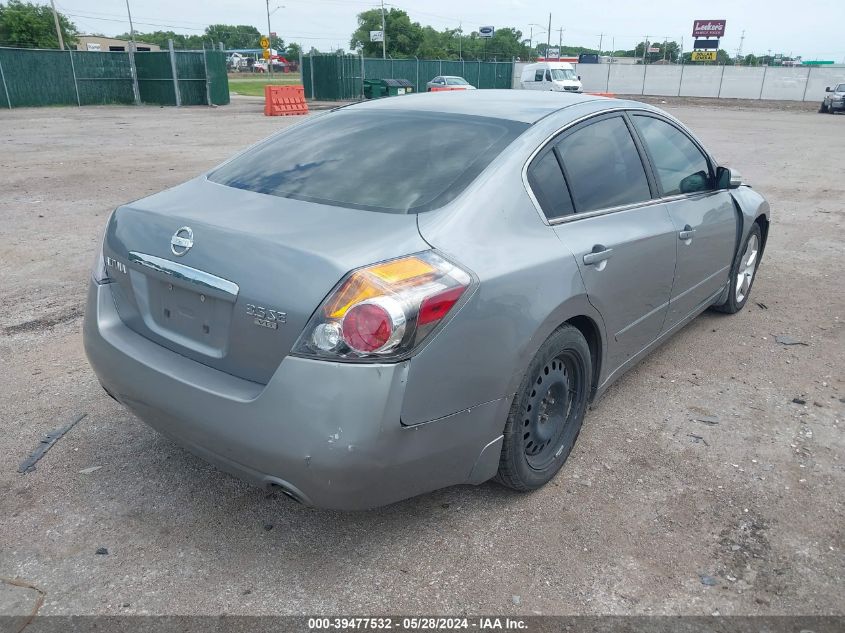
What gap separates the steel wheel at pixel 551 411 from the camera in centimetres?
279

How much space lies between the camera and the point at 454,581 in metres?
2.44

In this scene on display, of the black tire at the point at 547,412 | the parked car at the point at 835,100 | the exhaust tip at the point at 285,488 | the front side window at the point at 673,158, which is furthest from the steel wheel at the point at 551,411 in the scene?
the parked car at the point at 835,100

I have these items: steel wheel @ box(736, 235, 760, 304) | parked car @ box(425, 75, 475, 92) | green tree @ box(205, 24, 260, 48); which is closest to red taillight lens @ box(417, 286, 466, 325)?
steel wheel @ box(736, 235, 760, 304)

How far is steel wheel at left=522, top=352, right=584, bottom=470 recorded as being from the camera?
2.79 m

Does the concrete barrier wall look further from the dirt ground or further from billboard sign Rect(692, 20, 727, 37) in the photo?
the dirt ground

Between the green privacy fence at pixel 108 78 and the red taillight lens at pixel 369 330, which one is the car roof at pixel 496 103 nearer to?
the red taillight lens at pixel 369 330

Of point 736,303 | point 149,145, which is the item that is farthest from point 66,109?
point 736,303

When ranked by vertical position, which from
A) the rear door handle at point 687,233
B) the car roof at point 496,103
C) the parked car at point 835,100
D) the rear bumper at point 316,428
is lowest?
the parked car at point 835,100

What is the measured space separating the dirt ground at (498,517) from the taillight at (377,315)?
912 millimetres

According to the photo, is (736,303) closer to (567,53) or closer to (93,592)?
(93,592)

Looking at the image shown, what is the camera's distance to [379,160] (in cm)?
292

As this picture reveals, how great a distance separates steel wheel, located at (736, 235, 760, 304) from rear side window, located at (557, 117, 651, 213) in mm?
1946

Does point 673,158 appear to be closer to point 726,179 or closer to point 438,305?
point 726,179

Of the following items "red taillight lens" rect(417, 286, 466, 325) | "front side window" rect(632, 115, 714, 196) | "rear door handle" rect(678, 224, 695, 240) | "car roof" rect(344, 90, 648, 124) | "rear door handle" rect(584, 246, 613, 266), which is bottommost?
"rear door handle" rect(678, 224, 695, 240)
